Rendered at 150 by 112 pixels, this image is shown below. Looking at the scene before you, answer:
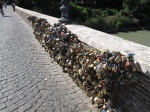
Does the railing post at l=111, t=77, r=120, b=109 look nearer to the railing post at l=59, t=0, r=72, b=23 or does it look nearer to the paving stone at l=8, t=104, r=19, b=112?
the paving stone at l=8, t=104, r=19, b=112

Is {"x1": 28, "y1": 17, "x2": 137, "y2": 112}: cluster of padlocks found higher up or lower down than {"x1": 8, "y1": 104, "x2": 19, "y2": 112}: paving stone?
higher up

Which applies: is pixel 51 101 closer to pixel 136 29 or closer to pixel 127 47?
pixel 127 47

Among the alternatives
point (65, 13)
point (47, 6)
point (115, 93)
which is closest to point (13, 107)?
point (115, 93)

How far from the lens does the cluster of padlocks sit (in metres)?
2.87

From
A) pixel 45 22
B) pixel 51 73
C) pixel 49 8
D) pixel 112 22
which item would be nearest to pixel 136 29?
pixel 112 22

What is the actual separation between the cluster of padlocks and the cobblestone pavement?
0.23m

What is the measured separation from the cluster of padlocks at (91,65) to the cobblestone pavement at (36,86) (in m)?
0.23

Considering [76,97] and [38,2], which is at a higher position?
[38,2]

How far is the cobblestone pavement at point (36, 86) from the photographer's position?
3828 mm

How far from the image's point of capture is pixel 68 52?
16.7 ft

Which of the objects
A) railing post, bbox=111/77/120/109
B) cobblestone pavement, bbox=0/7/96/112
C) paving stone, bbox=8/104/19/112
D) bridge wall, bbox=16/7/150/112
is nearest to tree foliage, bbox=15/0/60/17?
cobblestone pavement, bbox=0/7/96/112

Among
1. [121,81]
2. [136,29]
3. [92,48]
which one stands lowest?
[136,29]

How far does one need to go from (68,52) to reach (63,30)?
77 cm

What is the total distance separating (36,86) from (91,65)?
5.02 ft
